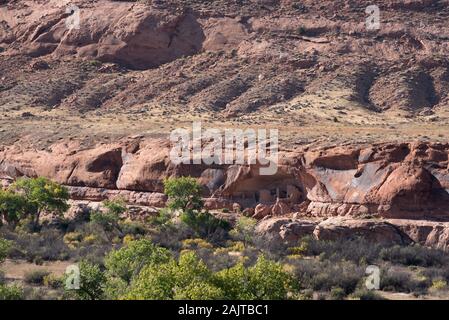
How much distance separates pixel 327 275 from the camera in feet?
83.9

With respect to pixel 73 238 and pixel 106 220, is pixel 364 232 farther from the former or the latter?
pixel 73 238

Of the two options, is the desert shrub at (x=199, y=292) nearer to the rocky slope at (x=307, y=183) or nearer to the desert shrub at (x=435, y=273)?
the desert shrub at (x=435, y=273)

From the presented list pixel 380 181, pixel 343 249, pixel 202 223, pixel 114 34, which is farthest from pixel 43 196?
pixel 114 34

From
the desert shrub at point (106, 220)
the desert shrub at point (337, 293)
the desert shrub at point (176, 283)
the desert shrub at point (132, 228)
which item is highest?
the desert shrub at point (176, 283)

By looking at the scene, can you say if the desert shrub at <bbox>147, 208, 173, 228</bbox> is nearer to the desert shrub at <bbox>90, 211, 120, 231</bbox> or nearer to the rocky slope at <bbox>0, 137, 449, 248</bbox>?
the rocky slope at <bbox>0, 137, 449, 248</bbox>

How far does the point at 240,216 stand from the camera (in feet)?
116

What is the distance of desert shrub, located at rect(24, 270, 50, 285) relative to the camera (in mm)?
25547

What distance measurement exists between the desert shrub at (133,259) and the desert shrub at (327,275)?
13.7ft

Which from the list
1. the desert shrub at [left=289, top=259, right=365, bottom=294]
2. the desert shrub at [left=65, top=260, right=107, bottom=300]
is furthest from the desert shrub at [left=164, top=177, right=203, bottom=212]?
the desert shrub at [left=65, top=260, right=107, bottom=300]

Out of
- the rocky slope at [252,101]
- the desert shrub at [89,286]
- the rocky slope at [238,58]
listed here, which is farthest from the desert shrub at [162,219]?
the desert shrub at [89,286]

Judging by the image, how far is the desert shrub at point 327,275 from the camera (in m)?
24.9

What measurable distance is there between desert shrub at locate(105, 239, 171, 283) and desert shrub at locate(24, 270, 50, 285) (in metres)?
3.32

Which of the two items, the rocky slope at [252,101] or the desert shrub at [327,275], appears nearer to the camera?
the desert shrub at [327,275]
